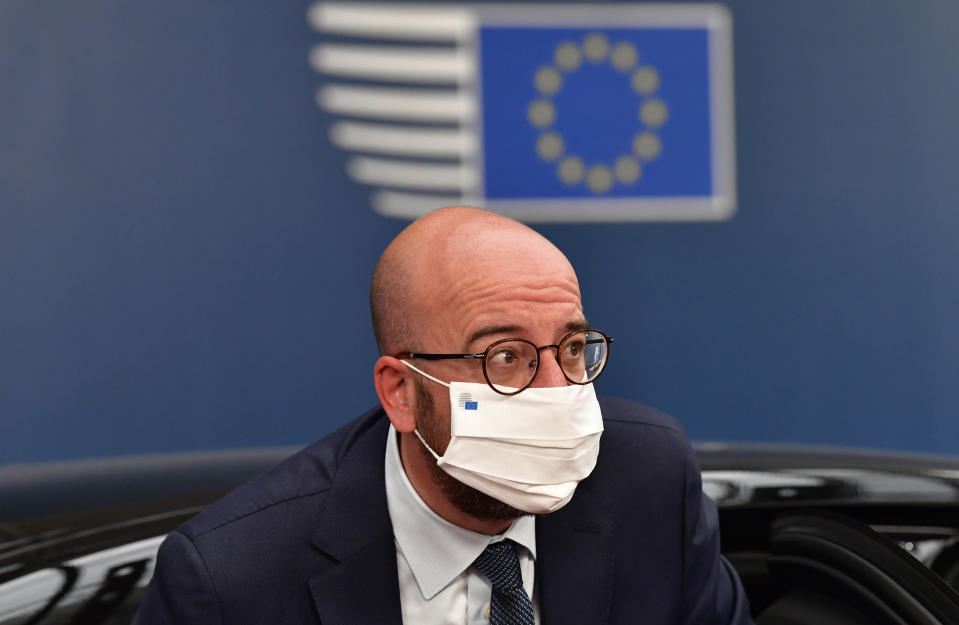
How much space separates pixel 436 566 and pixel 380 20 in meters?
1.47

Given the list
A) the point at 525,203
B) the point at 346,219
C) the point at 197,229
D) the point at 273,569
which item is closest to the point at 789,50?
the point at 525,203

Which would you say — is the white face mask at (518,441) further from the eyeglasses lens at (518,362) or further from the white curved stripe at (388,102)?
the white curved stripe at (388,102)

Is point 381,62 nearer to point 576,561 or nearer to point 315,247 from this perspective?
point 315,247

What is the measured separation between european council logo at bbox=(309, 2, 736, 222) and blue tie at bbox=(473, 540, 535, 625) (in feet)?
4.05

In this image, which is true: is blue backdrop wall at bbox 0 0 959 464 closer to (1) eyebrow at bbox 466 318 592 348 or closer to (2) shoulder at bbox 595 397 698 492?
(2) shoulder at bbox 595 397 698 492

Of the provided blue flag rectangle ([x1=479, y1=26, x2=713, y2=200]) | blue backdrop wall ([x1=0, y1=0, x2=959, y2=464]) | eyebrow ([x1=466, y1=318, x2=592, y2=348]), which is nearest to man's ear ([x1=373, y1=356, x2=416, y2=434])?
eyebrow ([x1=466, y1=318, x2=592, y2=348])

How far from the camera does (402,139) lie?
2268 millimetres

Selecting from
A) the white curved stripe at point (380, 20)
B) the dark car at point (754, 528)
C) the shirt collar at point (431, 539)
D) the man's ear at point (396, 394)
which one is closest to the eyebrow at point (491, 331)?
the man's ear at point (396, 394)

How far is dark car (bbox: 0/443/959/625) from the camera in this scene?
107 centimetres

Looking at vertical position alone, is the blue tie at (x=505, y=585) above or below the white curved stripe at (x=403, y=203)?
below

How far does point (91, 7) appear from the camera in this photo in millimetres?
2109

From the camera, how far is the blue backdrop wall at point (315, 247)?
2.11 m

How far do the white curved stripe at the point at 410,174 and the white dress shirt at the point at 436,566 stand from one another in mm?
1186

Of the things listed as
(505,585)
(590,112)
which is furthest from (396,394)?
(590,112)
